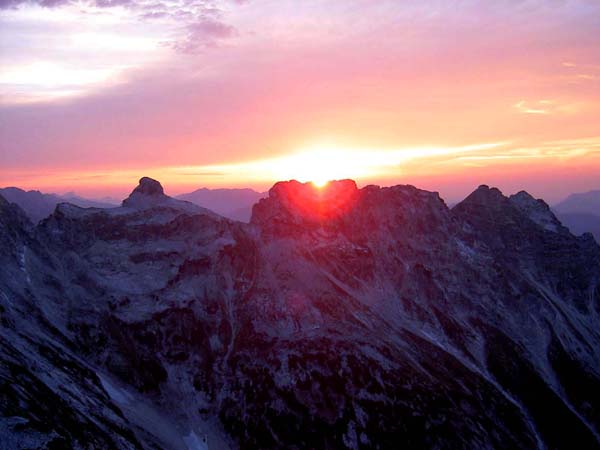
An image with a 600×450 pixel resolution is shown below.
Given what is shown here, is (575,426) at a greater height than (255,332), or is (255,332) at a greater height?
(255,332)

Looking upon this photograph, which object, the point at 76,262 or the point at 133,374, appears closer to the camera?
the point at 133,374

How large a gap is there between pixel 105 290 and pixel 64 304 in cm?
1768

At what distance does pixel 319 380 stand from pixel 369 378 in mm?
17885

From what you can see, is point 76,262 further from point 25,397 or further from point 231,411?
point 25,397

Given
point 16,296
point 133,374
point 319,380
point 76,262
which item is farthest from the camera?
point 76,262

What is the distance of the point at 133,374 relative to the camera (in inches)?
6486

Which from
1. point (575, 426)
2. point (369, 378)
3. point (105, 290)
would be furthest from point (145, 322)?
point (575, 426)

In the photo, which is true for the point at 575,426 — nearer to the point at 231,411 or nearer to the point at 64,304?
the point at 231,411

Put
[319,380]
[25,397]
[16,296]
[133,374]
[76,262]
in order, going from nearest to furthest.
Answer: [25,397] < [16,296] < [133,374] < [319,380] < [76,262]

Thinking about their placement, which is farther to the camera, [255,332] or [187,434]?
[255,332]

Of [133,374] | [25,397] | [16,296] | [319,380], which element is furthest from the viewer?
[319,380]

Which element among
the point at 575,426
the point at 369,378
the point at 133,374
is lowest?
the point at 575,426

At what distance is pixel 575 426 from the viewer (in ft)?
636

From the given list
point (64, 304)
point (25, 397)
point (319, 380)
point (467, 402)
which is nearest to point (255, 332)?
point (319, 380)
